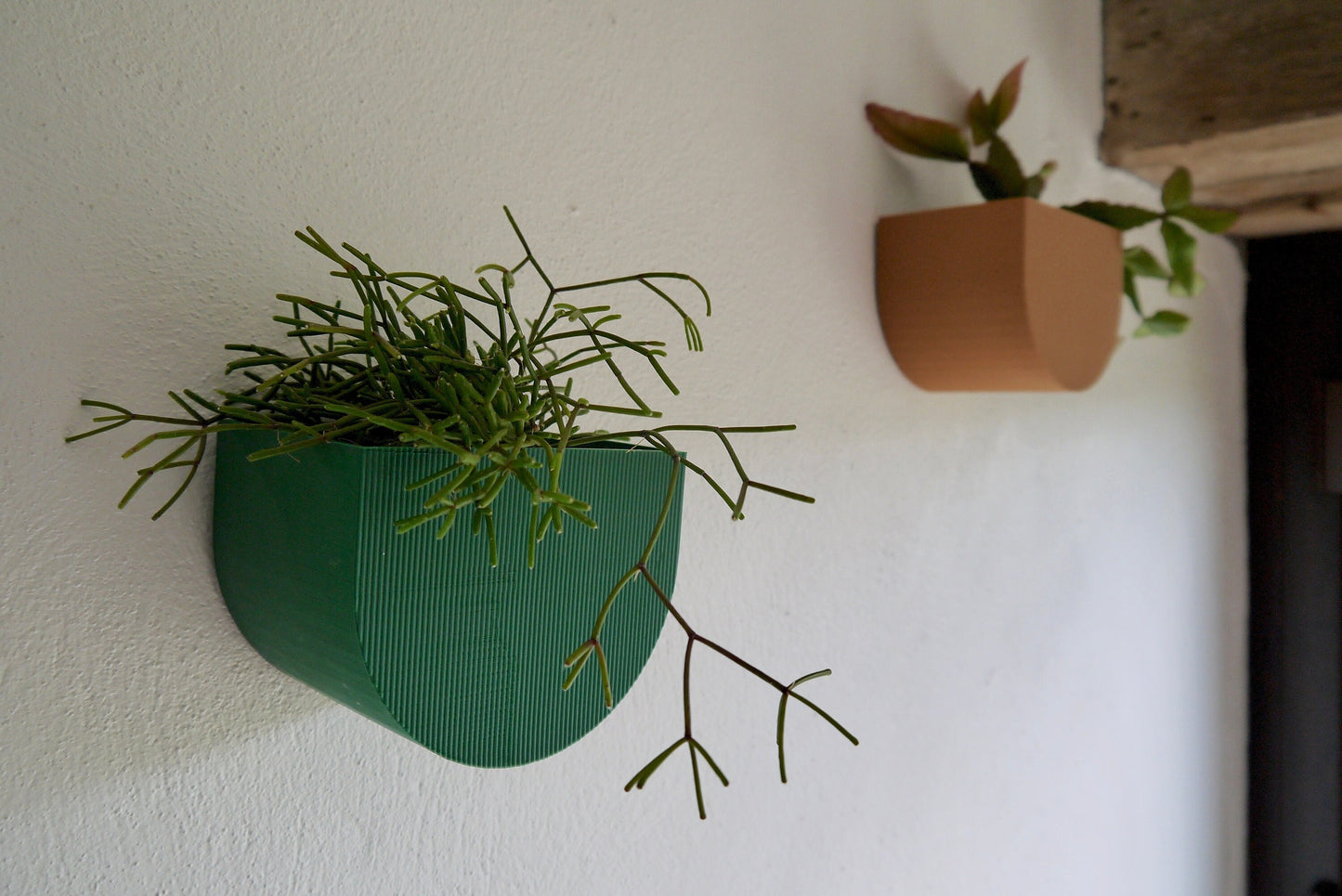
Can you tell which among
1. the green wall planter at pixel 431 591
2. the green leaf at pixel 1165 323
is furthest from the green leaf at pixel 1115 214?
the green wall planter at pixel 431 591

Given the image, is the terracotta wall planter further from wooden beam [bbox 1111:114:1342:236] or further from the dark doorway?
the dark doorway

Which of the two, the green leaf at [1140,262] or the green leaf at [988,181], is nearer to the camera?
the green leaf at [988,181]

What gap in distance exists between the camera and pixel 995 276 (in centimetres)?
88

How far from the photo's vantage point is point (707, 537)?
744mm

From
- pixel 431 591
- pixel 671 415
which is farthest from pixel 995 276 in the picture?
pixel 431 591

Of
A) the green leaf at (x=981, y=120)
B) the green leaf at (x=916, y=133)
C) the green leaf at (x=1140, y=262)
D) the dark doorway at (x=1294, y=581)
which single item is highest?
the green leaf at (x=981, y=120)

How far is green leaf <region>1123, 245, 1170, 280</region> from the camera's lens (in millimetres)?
1177

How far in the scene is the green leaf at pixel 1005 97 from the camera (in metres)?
1.00

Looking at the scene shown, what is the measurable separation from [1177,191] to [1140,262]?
11 cm

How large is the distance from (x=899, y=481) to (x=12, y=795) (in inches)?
31.0

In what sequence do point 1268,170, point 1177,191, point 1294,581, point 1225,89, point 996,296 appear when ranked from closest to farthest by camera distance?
point 996,296 → point 1177,191 → point 1225,89 → point 1268,170 → point 1294,581

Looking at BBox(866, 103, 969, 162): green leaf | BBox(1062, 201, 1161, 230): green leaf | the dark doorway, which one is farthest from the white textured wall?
the dark doorway

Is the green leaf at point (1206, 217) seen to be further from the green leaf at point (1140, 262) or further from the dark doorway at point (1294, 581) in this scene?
the dark doorway at point (1294, 581)

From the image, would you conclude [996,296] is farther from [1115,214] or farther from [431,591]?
[431,591]
